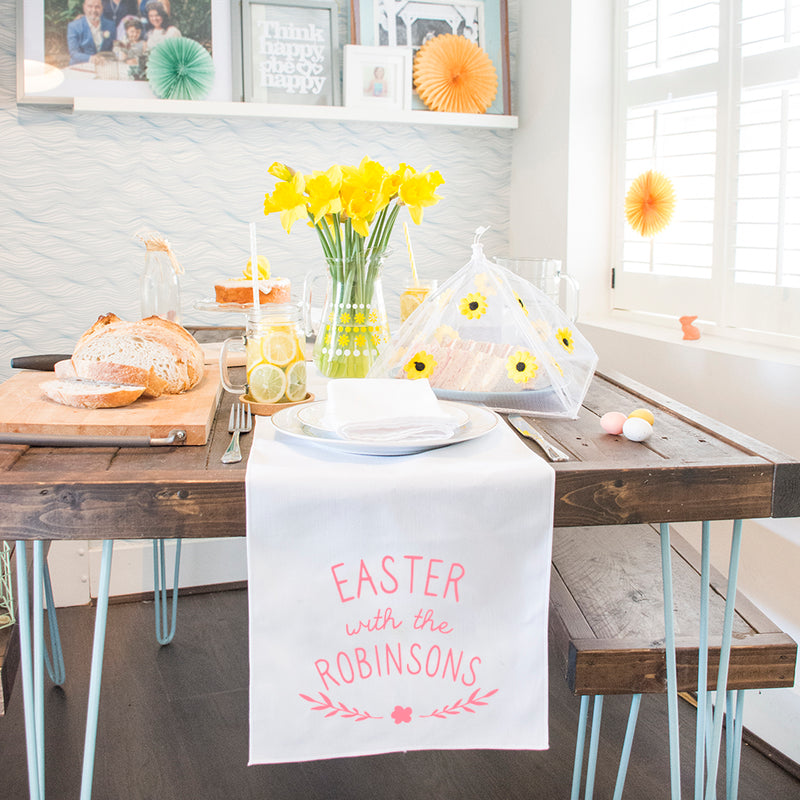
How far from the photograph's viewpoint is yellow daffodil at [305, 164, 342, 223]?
1.23 m

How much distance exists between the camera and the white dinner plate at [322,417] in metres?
0.97

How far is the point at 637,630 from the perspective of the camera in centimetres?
124

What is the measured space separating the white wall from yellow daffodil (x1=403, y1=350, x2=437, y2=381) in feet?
2.96

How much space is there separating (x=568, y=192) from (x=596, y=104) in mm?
280

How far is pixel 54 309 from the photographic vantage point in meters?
2.76

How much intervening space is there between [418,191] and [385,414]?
0.47 meters

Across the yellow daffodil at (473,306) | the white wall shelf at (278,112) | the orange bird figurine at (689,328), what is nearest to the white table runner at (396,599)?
the yellow daffodil at (473,306)

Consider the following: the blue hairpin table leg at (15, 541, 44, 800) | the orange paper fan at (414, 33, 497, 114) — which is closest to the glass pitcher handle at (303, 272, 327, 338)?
the blue hairpin table leg at (15, 541, 44, 800)

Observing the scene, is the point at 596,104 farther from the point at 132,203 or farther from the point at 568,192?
the point at 132,203

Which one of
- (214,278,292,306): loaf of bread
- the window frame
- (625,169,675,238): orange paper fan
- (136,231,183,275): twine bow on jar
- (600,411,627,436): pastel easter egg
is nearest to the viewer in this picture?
(600,411,627,436): pastel easter egg

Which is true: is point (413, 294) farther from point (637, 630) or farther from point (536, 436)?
point (637, 630)

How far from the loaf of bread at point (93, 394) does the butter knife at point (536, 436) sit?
0.51m

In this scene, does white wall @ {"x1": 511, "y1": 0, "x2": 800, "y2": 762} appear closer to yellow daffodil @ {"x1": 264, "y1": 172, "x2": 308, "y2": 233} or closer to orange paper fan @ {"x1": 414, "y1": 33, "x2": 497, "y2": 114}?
orange paper fan @ {"x1": 414, "y1": 33, "x2": 497, "y2": 114}

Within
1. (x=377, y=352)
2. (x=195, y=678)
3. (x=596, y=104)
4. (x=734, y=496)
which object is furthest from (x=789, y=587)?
(x=596, y=104)
